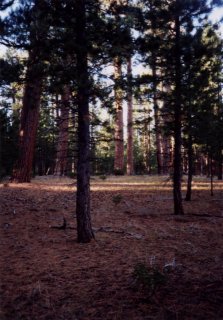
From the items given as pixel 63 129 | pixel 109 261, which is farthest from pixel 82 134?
pixel 109 261

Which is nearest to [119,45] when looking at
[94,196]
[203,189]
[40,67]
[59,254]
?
[40,67]

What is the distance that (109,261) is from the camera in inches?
302

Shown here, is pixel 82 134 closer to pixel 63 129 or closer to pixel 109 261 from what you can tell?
pixel 63 129

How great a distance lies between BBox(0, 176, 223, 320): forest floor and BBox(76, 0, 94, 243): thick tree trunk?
0.49 metres

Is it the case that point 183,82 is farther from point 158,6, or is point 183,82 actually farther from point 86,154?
point 86,154

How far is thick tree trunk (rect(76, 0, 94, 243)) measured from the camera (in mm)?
8625

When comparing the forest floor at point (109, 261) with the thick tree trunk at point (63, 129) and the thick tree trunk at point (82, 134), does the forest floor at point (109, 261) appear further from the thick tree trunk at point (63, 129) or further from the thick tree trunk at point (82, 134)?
the thick tree trunk at point (63, 129)

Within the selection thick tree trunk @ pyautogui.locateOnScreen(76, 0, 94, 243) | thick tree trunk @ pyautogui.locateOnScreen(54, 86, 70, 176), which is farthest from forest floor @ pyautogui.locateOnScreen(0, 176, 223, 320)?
thick tree trunk @ pyautogui.locateOnScreen(54, 86, 70, 176)

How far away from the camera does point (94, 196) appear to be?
15.6 metres

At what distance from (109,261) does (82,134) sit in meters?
3.10

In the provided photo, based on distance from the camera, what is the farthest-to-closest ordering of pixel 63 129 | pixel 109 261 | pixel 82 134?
pixel 63 129 < pixel 82 134 < pixel 109 261

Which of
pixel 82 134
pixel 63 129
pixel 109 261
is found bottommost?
pixel 109 261

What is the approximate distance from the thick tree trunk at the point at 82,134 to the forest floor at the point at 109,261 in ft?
1.62

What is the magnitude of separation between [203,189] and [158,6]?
10763 millimetres
